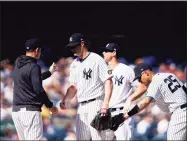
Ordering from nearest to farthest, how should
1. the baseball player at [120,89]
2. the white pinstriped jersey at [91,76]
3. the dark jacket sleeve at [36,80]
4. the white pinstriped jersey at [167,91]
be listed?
the dark jacket sleeve at [36,80] < the white pinstriped jersey at [167,91] < the white pinstriped jersey at [91,76] < the baseball player at [120,89]

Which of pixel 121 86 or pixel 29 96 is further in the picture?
pixel 121 86

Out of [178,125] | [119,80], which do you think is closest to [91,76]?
[119,80]

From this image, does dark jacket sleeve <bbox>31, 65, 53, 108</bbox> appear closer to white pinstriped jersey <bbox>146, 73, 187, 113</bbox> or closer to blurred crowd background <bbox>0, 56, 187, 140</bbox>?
white pinstriped jersey <bbox>146, 73, 187, 113</bbox>

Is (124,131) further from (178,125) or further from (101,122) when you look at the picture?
→ (178,125)

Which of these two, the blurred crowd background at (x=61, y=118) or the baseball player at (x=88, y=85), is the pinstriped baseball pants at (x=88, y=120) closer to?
the baseball player at (x=88, y=85)

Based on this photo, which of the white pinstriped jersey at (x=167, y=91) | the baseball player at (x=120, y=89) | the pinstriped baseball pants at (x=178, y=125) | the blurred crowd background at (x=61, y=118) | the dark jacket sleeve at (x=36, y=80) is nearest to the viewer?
the dark jacket sleeve at (x=36, y=80)

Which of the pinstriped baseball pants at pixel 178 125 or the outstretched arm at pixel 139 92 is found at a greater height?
the outstretched arm at pixel 139 92

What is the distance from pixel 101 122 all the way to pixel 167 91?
0.80 m

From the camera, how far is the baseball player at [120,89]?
8.10m

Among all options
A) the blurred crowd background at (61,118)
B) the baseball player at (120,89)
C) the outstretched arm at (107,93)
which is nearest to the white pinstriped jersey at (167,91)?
the outstretched arm at (107,93)

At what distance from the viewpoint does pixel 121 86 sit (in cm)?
817

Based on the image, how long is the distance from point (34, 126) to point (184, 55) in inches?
176

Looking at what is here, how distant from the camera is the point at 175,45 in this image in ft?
35.2

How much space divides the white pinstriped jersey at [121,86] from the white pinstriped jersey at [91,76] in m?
0.77
